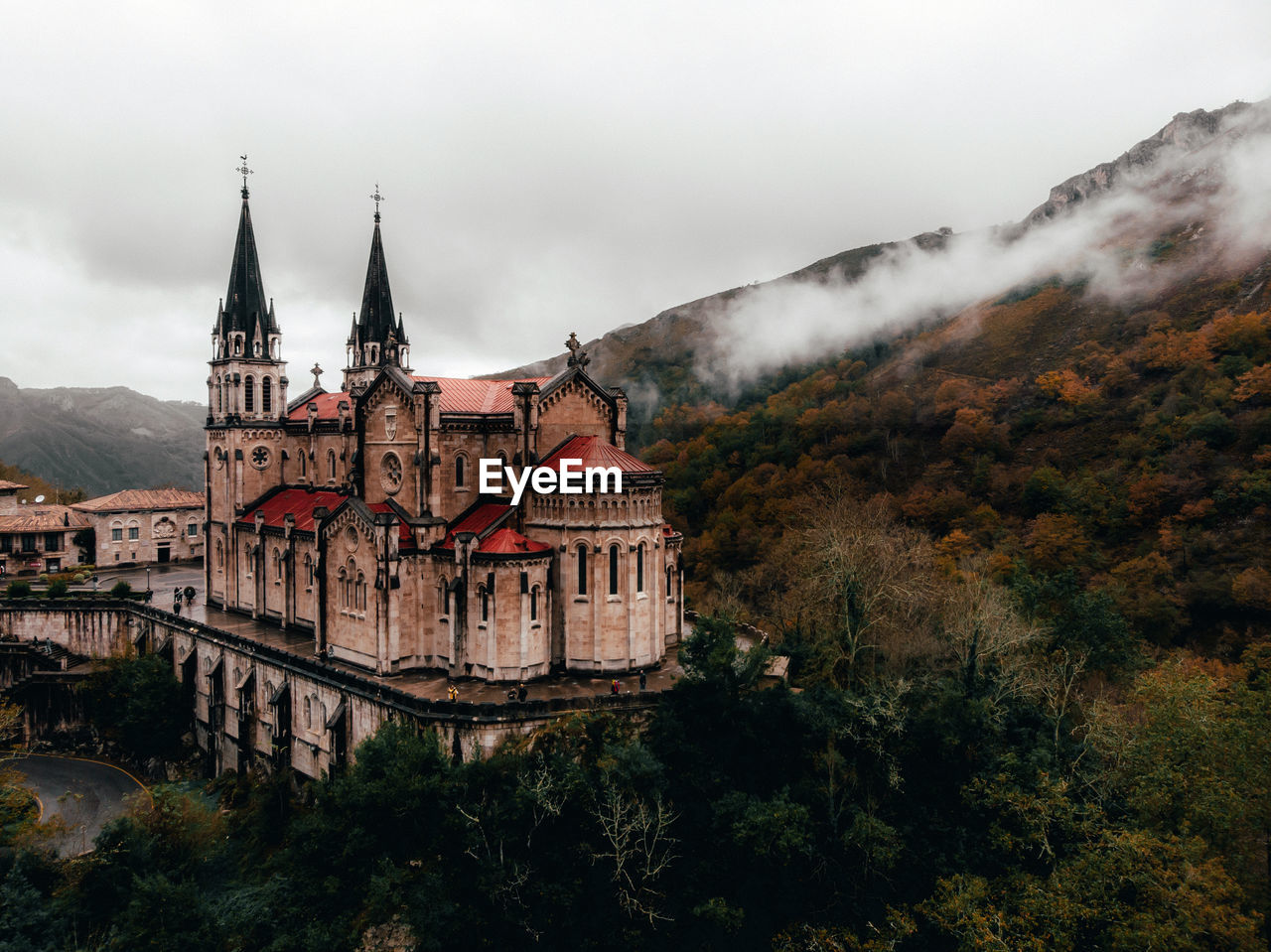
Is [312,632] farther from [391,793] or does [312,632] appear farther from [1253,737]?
[1253,737]

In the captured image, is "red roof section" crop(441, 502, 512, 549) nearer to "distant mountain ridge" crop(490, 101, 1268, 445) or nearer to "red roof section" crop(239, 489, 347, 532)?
"red roof section" crop(239, 489, 347, 532)

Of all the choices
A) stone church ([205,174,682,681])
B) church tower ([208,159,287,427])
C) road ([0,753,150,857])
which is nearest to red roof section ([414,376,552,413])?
stone church ([205,174,682,681])

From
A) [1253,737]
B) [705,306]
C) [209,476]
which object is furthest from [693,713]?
[705,306]

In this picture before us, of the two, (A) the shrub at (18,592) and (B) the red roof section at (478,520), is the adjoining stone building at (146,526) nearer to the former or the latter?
(A) the shrub at (18,592)

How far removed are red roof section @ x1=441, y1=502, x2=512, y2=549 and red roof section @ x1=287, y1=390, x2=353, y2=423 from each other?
54.5 ft

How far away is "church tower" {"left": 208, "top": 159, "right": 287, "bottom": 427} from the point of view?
181 ft

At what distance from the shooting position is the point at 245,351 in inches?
2172

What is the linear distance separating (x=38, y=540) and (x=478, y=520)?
57.5 m

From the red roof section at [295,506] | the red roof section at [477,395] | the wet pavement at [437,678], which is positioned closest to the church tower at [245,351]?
the red roof section at [295,506]

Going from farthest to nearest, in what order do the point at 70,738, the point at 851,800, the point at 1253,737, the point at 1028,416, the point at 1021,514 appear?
the point at 1028,416 → the point at 1021,514 → the point at 70,738 → the point at 851,800 → the point at 1253,737

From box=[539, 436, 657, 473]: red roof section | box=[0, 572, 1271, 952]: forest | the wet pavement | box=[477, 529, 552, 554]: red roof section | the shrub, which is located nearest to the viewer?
box=[0, 572, 1271, 952]: forest

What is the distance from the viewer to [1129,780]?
97.8ft

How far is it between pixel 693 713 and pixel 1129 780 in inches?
698

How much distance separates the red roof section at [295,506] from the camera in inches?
1933
